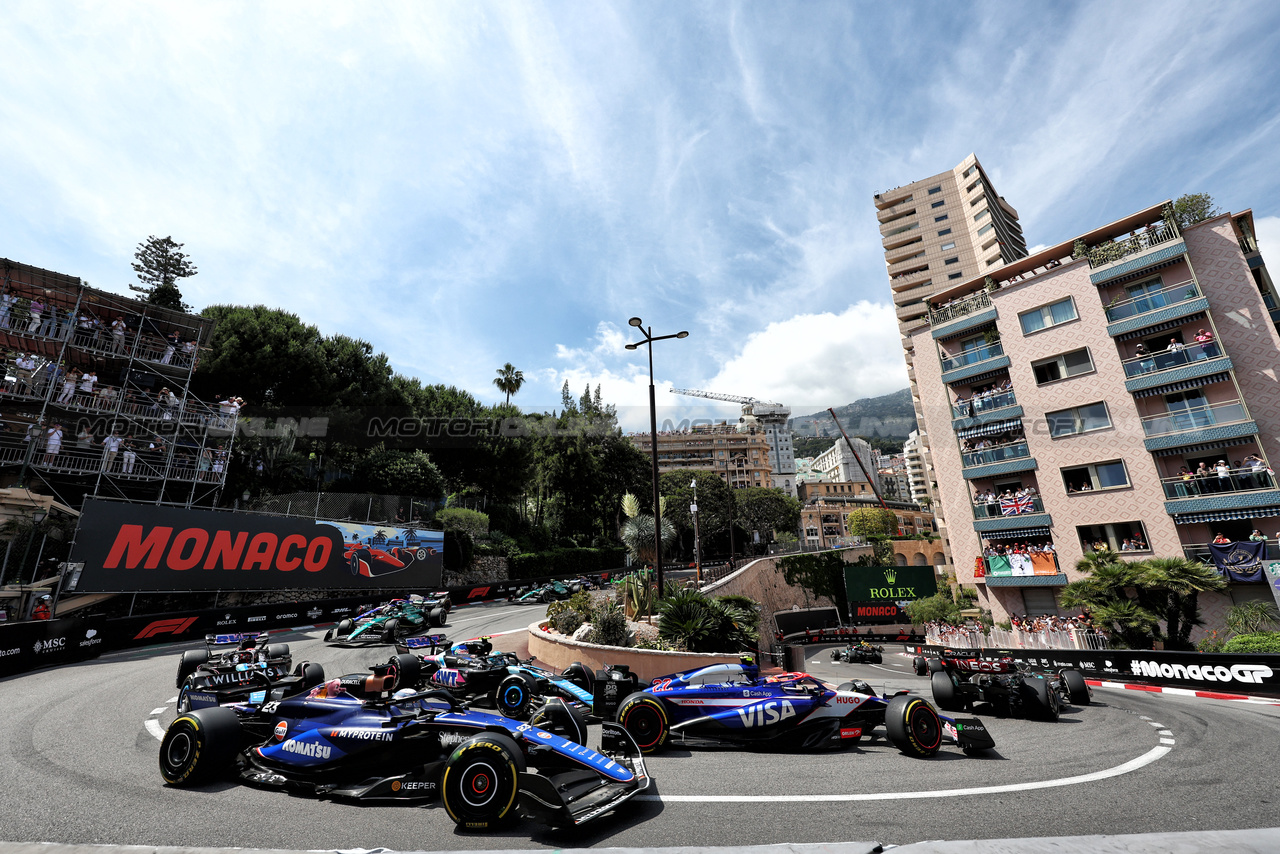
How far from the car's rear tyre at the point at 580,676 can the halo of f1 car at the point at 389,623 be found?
10.1 meters

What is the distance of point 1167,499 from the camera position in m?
22.0

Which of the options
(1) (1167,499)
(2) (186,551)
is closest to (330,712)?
(2) (186,551)

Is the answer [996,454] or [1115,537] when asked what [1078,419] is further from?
[1115,537]

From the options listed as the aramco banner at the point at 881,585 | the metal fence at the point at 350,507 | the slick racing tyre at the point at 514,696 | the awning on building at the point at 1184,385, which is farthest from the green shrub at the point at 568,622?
the awning on building at the point at 1184,385

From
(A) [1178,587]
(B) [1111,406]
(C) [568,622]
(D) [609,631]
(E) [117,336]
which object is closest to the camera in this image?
(D) [609,631]

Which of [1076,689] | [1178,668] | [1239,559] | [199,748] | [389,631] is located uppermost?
[1239,559]

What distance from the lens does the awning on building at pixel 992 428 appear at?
2662cm

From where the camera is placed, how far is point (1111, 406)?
78.3 feet

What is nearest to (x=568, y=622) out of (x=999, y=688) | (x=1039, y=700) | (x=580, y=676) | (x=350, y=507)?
(x=580, y=676)

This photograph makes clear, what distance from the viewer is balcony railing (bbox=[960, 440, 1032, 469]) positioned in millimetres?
26266

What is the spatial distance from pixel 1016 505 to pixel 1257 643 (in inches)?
485

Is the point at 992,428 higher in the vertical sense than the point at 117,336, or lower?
lower

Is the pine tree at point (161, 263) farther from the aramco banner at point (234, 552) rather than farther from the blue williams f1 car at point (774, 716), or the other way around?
the blue williams f1 car at point (774, 716)

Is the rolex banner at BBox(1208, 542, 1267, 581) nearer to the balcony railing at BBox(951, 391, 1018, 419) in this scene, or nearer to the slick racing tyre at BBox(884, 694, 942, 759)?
the balcony railing at BBox(951, 391, 1018, 419)
